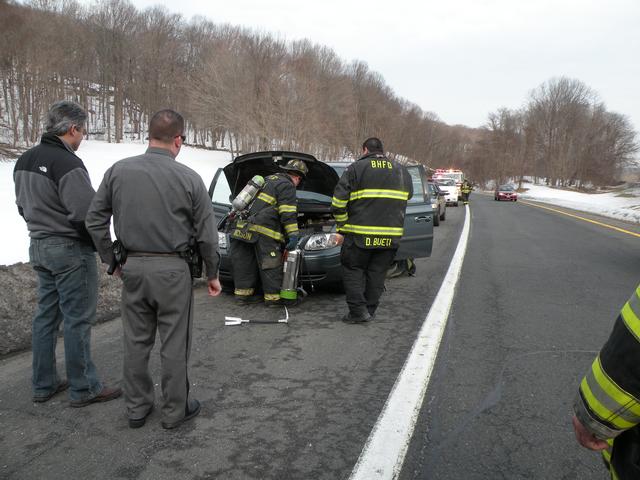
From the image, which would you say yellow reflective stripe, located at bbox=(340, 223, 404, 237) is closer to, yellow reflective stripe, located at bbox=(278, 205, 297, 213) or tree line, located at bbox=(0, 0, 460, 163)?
yellow reflective stripe, located at bbox=(278, 205, 297, 213)

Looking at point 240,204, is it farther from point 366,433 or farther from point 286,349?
point 366,433

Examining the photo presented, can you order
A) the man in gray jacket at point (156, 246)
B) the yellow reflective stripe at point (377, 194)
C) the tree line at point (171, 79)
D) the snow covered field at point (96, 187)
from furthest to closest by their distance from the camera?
the tree line at point (171, 79), the snow covered field at point (96, 187), the yellow reflective stripe at point (377, 194), the man in gray jacket at point (156, 246)

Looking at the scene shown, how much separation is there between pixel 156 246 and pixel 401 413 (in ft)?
6.28

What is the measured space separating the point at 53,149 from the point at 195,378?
Result: 6.39 feet

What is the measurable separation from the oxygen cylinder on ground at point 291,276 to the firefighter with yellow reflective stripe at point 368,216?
2.19 feet

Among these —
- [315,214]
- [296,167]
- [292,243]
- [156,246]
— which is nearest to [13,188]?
[315,214]

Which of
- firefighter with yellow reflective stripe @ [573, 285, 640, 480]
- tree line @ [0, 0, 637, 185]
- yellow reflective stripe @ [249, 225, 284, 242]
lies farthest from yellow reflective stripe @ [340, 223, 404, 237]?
tree line @ [0, 0, 637, 185]

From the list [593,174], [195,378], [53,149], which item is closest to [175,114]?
[53,149]

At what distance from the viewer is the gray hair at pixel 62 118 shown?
3113 mm

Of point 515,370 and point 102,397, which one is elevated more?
point 515,370

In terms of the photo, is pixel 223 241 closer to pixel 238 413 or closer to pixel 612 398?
pixel 238 413

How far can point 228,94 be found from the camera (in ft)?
164

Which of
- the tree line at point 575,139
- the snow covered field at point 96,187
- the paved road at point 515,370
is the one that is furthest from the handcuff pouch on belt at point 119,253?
the tree line at point 575,139

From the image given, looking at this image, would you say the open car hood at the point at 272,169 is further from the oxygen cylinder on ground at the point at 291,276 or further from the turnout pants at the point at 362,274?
the turnout pants at the point at 362,274
